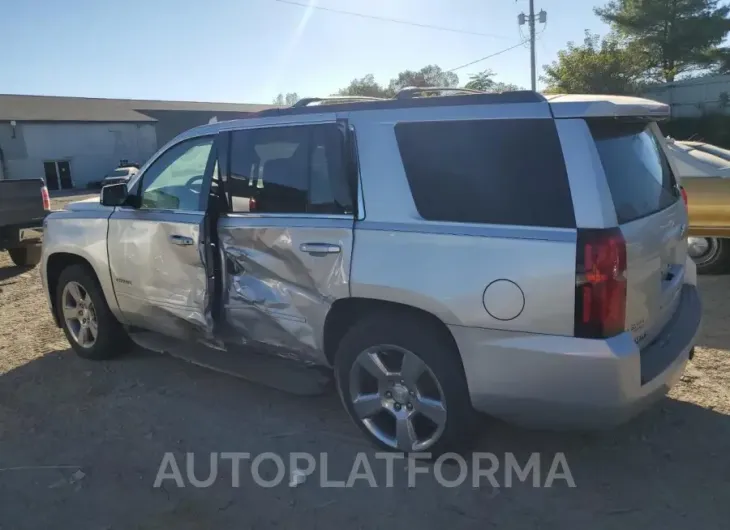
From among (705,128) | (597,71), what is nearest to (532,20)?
(597,71)

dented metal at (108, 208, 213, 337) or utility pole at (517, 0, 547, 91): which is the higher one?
utility pole at (517, 0, 547, 91)

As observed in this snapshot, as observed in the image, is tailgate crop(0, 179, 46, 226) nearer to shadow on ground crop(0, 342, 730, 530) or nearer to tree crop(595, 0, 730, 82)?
shadow on ground crop(0, 342, 730, 530)

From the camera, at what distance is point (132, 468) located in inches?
145

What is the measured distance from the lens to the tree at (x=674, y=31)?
112 feet

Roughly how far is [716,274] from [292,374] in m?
5.64

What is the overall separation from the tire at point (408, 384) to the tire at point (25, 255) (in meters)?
8.12

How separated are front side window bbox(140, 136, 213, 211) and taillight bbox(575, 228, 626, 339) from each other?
257cm

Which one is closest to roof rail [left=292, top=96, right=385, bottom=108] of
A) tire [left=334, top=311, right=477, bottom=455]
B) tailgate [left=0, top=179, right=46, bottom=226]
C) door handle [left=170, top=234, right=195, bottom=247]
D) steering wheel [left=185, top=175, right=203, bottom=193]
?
→ steering wheel [left=185, top=175, right=203, bottom=193]

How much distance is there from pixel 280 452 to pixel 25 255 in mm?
8028

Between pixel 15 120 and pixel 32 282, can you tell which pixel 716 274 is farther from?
pixel 15 120

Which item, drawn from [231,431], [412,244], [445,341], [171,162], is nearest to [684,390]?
[445,341]

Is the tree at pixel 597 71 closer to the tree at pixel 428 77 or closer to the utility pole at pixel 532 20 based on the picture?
the utility pole at pixel 532 20

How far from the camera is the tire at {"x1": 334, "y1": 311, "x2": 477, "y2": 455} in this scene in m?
3.28

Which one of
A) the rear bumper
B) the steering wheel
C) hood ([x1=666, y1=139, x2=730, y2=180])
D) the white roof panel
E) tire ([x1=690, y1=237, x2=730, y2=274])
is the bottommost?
tire ([x1=690, y1=237, x2=730, y2=274])
